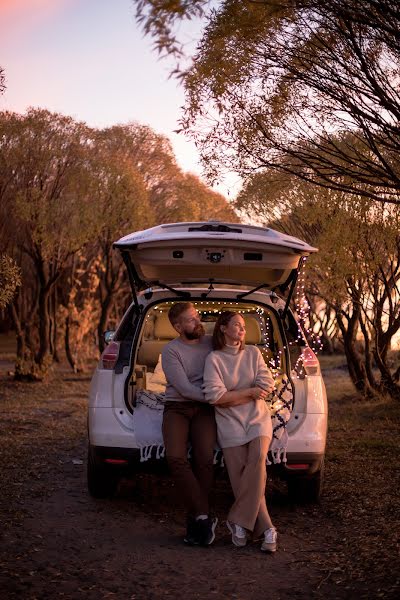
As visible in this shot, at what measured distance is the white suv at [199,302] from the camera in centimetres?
670

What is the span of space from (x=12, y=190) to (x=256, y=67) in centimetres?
1070

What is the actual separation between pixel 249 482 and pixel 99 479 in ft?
5.52

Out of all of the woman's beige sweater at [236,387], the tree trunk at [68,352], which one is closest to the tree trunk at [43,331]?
the tree trunk at [68,352]

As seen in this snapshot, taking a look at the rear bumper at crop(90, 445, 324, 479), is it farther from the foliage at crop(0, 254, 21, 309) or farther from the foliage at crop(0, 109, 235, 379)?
the foliage at crop(0, 109, 235, 379)

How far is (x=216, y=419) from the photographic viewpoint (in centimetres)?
634

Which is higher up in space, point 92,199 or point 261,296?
point 92,199

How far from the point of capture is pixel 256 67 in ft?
33.4

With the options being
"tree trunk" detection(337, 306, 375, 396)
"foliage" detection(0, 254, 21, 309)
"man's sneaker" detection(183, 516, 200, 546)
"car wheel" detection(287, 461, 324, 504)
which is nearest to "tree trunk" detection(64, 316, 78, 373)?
"tree trunk" detection(337, 306, 375, 396)

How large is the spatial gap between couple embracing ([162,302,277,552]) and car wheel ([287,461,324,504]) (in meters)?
0.95

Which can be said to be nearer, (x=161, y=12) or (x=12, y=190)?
(x=161, y=12)

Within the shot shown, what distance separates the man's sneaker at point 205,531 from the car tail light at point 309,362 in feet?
5.29

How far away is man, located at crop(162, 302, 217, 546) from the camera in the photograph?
242 inches

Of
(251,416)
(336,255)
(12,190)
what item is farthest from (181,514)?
(12,190)

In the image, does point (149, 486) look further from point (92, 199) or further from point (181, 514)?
point (92, 199)
